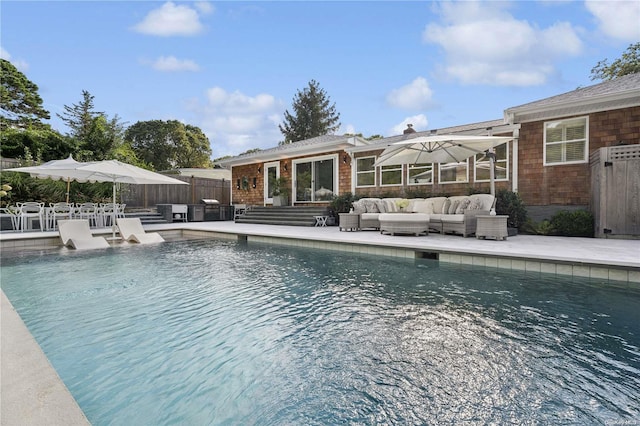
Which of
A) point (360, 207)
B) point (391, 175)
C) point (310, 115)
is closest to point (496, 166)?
point (391, 175)

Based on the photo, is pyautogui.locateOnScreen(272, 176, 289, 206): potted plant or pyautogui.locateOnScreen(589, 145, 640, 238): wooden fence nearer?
pyautogui.locateOnScreen(589, 145, 640, 238): wooden fence

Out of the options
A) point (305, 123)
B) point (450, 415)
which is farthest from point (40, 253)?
point (305, 123)

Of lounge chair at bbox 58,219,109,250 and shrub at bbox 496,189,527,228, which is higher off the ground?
shrub at bbox 496,189,527,228

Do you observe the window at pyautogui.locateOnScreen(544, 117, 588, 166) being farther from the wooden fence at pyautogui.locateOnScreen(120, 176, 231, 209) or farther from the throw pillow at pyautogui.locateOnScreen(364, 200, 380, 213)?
the wooden fence at pyautogui.locateOnScreen(120, 176, 231, 209)

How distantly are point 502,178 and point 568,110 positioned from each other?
232 cm

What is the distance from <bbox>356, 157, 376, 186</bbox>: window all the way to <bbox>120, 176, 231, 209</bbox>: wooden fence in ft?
30.2

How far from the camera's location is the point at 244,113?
136 feet

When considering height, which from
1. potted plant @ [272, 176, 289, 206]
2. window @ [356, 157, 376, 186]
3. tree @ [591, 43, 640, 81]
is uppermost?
tree @ [591, 43, 640, 81]

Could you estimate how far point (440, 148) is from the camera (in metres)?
8.83

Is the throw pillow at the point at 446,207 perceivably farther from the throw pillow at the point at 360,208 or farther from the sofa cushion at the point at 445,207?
the throw pillow at the point at 360,208

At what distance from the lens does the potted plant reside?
14680 mm

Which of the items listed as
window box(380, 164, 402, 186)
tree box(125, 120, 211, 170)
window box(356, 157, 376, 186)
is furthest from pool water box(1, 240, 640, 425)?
tree box(125, 120, 211, 170)

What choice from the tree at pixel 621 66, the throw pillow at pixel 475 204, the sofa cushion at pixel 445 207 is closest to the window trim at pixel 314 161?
the sofa cushion at pixel 445 207

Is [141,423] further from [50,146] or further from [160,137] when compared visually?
[160,137]
